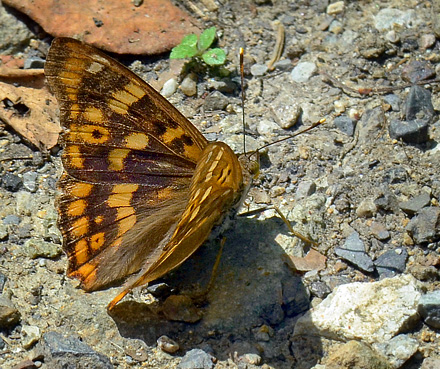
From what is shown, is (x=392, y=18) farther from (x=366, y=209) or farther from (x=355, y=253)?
(x=355, y=253)

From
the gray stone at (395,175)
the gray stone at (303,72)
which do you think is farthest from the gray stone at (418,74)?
the gray stone at (303,72)

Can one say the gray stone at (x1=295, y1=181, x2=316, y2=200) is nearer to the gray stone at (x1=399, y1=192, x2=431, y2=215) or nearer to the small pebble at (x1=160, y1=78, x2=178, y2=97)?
the gray stone at (x1=399, y1=192, x2=431, y2=215)

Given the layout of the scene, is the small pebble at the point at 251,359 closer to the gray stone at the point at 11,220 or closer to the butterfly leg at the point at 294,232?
the butterfly leg at the point at 294,232

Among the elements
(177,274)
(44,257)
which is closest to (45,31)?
(44,257)

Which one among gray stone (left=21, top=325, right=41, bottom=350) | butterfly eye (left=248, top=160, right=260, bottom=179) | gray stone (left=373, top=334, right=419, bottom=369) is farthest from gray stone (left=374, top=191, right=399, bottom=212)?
gray stone (left=21, top=325, right=41, bottom=350)

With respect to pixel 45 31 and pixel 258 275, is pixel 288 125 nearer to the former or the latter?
pixel 258 275

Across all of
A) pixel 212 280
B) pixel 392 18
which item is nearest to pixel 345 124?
pixel 392 18
